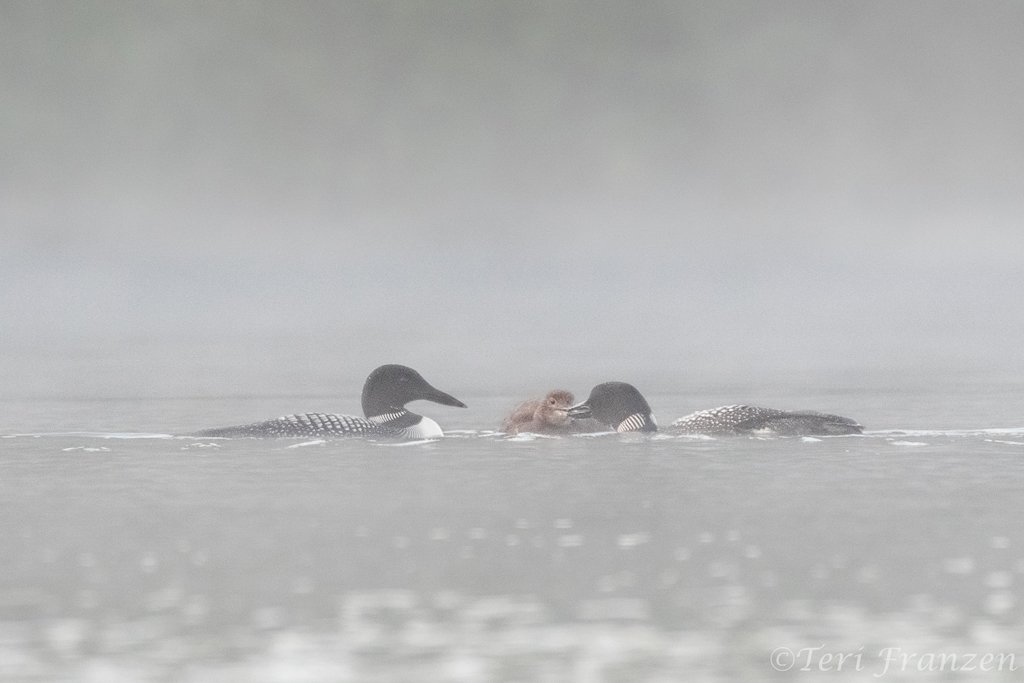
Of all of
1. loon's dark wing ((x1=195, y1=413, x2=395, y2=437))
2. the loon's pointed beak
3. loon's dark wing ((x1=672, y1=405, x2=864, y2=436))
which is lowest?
loon's dark wing ((x1=672, y1=405, x2=864, y2=436))

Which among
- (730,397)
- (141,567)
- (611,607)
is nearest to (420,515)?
(141,567)

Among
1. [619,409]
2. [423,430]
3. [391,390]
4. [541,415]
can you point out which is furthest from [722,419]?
[391,390]

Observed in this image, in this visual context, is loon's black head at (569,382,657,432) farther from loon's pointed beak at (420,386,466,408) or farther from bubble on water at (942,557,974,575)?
bubble on water at (942,557,974,575)

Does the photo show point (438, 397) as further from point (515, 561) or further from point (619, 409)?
point (515, 561)

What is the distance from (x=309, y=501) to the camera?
5.94 metres

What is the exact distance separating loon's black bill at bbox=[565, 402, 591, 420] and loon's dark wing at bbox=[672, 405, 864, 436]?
650 mm

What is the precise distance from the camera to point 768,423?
27.7ft

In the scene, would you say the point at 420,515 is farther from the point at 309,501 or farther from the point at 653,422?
the point at 653,422

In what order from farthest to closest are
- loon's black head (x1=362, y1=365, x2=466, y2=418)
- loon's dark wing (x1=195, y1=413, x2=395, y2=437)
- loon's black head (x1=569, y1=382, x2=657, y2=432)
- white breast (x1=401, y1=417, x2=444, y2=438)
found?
loon's black head (x1=362, y1=365, x2=466, y2=418), loon's black head (x1=569, y1=382, x2=657, y2=432), white breast (x1=401, y1=417, x2=444, y2=438), loon's dark wing (x1=195, y1=413, x2=395, y2=437)

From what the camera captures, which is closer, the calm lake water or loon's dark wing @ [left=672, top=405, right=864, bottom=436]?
the calm lake water

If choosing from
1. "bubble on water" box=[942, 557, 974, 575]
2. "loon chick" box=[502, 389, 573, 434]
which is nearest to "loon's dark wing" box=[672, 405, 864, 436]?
"loon chick" box=[502, 389, 573, 434]

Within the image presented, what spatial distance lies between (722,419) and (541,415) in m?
1.08

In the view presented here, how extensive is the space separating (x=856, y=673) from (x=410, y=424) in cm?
562

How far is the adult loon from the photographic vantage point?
8359 mm
